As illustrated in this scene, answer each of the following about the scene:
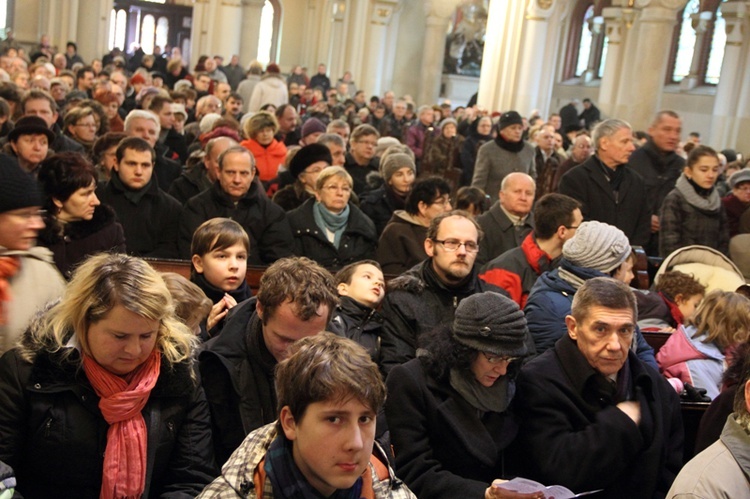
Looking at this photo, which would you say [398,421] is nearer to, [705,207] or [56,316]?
[56,316]

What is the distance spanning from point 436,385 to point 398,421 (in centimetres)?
19

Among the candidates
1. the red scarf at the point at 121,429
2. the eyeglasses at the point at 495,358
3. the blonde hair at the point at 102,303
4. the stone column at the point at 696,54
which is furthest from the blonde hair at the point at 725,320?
the stone column at the point at 696,54

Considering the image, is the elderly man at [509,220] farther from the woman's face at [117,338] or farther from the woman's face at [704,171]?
the woman's face at [117,338]

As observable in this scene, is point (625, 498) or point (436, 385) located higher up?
point (436, 385)

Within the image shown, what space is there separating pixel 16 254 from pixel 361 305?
165 cm

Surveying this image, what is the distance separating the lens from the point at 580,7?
27.5 meters

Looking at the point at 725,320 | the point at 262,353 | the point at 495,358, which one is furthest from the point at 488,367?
the point at 725,320

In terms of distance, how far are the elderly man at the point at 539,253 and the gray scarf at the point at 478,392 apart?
5.86 feet

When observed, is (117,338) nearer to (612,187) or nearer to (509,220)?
(509,220)

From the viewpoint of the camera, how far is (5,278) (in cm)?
318

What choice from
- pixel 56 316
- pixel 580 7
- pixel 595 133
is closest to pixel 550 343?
pixel 56 316

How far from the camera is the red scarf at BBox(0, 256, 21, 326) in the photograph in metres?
3.14

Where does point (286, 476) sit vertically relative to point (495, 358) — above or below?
below

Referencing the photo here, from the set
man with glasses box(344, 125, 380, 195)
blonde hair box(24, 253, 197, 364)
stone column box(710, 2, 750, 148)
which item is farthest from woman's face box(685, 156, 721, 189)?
stone column box(710, 2, 750, 148)
